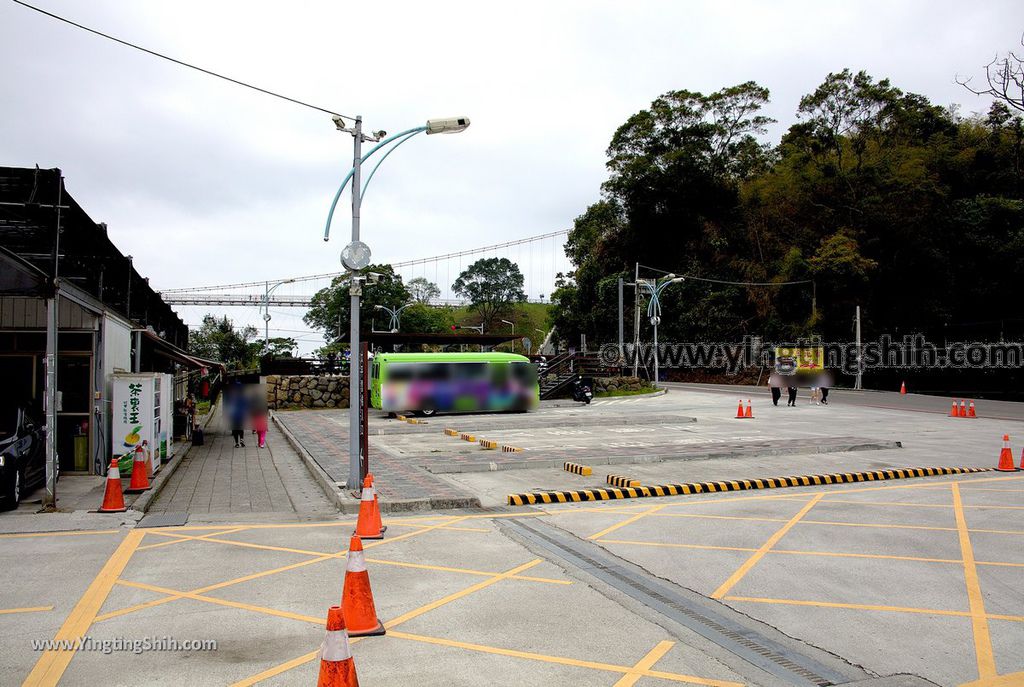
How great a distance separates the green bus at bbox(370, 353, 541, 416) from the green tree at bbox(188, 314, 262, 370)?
37.8 meters

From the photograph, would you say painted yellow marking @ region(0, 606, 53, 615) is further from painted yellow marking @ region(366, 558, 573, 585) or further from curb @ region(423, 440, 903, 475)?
curb @ region(423, 440, 903, 475)

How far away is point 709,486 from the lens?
13.2m

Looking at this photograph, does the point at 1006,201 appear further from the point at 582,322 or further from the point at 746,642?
the point at 746,642

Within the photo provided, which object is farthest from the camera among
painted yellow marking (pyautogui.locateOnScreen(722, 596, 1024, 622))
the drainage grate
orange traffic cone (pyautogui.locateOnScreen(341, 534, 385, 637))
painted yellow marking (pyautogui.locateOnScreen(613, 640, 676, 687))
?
painted yellow marking (pyautogui.locateOnScreen(722, 596, 1024, 622))

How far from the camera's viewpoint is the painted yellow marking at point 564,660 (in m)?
5.23

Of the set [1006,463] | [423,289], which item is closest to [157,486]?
[1006,463]

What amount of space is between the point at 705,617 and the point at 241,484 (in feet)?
34.6

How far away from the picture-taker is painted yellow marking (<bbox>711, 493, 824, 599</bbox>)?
293 inches

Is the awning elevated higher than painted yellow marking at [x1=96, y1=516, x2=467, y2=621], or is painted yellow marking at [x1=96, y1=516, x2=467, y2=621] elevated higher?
the awning

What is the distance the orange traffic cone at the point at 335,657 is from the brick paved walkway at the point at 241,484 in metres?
7.59

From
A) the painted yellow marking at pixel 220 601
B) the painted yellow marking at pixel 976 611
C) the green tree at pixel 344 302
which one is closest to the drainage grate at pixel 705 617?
the painted yellow marking at pixel 976 611

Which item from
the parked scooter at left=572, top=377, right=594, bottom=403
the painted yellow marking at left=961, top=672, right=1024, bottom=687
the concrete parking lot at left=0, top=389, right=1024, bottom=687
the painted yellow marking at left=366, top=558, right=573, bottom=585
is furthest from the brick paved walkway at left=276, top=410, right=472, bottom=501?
the parked scooter at left=572, top=377, right=594, bottom=403

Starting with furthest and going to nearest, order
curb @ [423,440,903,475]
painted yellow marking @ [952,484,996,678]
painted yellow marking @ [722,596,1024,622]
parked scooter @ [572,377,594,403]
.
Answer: parked scooter @ [572,377,594,403] → curb @ [423,440,903,475] → painted yellow marking @ [722,596,1024,622] → painted yellow marking @ [952,484,996,678]

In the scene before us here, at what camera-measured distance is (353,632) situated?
5941 mm
